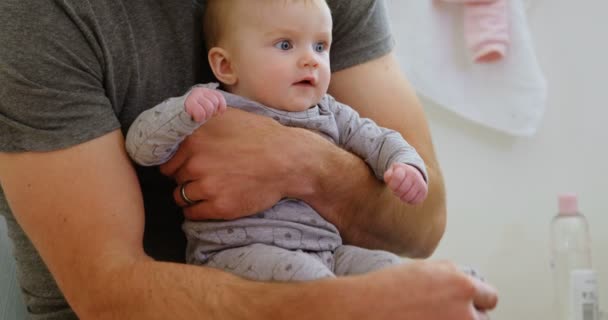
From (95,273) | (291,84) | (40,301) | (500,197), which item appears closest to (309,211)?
(291,84)

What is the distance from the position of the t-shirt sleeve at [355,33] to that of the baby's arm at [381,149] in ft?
0.61

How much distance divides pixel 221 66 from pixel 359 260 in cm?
34

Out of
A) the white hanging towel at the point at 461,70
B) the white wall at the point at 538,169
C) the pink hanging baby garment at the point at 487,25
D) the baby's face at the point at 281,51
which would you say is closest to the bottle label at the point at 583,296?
the white wall at the point at 538,169

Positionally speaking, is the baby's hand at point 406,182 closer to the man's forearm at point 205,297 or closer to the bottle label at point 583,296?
the man's forearm at point 205,297

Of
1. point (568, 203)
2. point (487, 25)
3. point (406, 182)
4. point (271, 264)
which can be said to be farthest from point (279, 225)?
point (568, 203)

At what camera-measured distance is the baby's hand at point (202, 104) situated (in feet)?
3.35

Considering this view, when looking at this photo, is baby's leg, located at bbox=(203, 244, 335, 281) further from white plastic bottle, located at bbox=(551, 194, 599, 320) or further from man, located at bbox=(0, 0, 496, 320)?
white plastic bottle, located at bbox=(551, 194, 599, 320)

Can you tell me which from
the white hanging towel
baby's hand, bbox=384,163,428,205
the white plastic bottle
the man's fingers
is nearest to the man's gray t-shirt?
the man's fingers

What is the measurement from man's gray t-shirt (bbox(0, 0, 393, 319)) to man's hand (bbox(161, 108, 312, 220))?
0.35 feet

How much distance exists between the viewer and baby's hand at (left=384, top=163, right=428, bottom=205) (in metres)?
1.07

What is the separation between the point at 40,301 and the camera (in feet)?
4.40

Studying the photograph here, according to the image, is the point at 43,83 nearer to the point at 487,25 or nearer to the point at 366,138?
the point at 366,138

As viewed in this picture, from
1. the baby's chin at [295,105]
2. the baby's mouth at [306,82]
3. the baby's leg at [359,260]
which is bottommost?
the baby's leg at [359,260]

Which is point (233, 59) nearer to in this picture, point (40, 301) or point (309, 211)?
point (309, 211)
